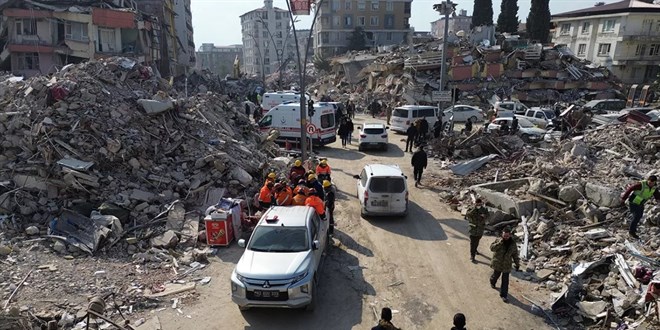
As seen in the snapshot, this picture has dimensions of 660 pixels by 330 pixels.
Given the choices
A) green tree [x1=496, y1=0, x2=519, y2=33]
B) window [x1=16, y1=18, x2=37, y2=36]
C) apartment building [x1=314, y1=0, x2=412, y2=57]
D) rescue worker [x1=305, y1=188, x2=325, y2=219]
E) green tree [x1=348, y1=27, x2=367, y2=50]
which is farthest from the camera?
apartment building [x1=314, y1=0, x2=412, y2=57]

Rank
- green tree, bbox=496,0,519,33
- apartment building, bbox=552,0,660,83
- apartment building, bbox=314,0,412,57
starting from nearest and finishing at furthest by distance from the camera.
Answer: apartment building, bbox=552,0,660,83 → green tree, bbox=496,0,519,33 → apartment building, bbox=314,0,412,57

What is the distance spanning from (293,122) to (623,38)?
Result: 4409 centimetres

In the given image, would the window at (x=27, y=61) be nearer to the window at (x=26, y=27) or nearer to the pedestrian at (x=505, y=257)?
the window at (x=26, y=27)

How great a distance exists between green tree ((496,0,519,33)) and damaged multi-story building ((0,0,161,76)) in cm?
4426

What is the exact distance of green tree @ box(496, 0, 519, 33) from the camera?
55375 mm

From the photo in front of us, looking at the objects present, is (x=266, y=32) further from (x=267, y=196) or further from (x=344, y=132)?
(x=267, y=196)

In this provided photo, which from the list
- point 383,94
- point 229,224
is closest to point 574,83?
point 383,94

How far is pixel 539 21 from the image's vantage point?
172 feet

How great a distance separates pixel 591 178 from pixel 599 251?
4068 millimetres

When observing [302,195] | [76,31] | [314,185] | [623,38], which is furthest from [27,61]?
[623,38]

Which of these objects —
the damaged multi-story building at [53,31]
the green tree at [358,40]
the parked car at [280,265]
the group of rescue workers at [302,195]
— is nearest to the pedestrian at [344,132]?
the group of rescue workers at [302,195]

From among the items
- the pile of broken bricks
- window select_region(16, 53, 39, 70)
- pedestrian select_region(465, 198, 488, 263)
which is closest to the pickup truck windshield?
pedestrian select_region(465, 198, 488, 263)

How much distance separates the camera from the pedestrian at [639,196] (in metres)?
9.37

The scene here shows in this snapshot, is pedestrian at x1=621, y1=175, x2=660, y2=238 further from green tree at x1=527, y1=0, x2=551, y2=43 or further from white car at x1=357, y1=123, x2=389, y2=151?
green tree at x1=527, y1=0, x2=551, y2=43
